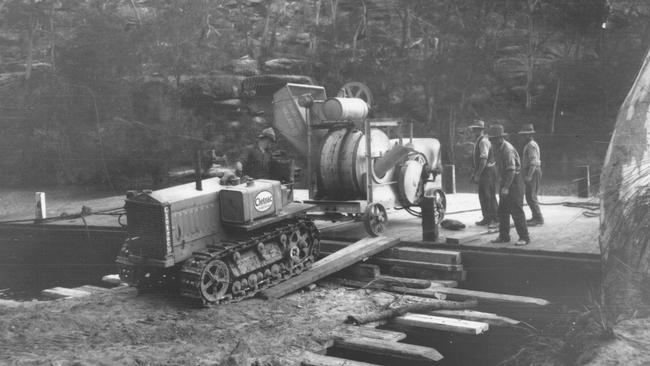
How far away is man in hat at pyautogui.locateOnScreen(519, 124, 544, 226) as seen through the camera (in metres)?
9.96

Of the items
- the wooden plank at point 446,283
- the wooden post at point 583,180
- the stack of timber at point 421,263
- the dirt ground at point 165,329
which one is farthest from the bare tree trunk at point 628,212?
the wooden post at point 583,180

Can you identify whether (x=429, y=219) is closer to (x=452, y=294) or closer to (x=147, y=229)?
(x=452, y=294)

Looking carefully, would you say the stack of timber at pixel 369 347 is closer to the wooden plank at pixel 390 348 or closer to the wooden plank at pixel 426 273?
the wooden plank at pixel 390 348

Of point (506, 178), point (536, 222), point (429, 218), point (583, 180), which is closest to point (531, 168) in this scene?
point (506, 178)

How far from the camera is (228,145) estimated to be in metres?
25.8

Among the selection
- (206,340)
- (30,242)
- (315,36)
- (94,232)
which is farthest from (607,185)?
(315,36)

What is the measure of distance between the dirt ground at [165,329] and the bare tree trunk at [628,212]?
103 inches

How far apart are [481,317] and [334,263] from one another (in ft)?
6.95

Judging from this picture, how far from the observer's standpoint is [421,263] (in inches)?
362

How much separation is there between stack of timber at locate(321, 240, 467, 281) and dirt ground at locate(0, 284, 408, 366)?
1461 mm

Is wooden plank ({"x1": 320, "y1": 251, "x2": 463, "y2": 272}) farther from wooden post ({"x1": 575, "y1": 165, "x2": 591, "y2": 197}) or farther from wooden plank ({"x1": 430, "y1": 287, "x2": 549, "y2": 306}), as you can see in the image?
wooden post ({"x1": 575, "y1": 165, "x2": 591, "y2": 197})

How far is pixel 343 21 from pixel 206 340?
24.7 metres

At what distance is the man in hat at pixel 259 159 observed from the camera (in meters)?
9.11

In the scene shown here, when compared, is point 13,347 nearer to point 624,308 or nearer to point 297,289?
point 297,289
